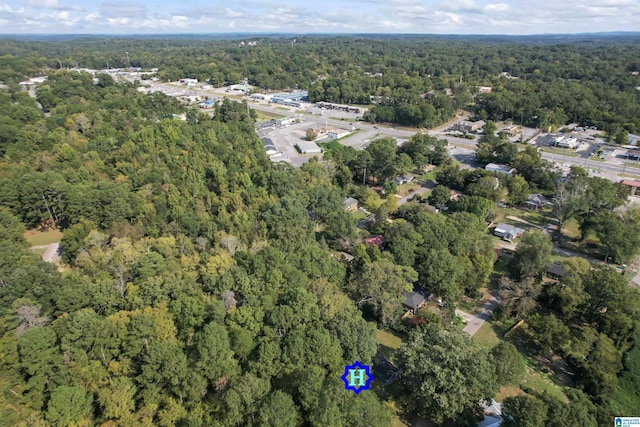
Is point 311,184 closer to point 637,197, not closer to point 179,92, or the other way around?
point 637,197

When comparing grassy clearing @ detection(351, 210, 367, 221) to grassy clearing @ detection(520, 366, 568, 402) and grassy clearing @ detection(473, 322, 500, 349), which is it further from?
grassy clearing @ detection(520, 366, 568, 402)

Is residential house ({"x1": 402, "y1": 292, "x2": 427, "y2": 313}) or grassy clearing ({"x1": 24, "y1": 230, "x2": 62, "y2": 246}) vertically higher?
grassy clearing ({"x1": 24, "y1": 230, "x2": 62, "y2": 246})

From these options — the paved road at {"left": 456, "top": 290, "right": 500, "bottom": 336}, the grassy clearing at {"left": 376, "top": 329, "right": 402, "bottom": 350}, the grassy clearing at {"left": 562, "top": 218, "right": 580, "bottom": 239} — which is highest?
the grassy clearing at {"left": 376, "top": 329, "right": 402, "bottom": 350}

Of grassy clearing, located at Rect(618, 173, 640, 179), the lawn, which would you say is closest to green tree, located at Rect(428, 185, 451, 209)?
the lawn

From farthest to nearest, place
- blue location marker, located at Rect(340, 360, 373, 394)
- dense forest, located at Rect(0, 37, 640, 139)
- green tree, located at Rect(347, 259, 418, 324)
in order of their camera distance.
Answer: dense forest, located at Rect(0, 37, 640, 139) → green tree, located at Rect(347, 259, 418, 324) → blue location marker, located at Rect(340, 360, 373, 394)

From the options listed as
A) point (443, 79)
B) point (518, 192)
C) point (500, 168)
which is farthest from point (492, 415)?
point (443, 79)

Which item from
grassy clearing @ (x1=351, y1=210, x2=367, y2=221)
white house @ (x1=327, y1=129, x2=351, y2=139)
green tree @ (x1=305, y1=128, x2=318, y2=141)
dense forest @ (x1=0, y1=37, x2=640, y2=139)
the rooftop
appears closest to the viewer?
the rooftop

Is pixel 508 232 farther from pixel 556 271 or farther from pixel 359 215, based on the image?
pixel 359 215

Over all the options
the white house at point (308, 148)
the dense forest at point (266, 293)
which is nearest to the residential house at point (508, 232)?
the dense forest at point (266, 293)
